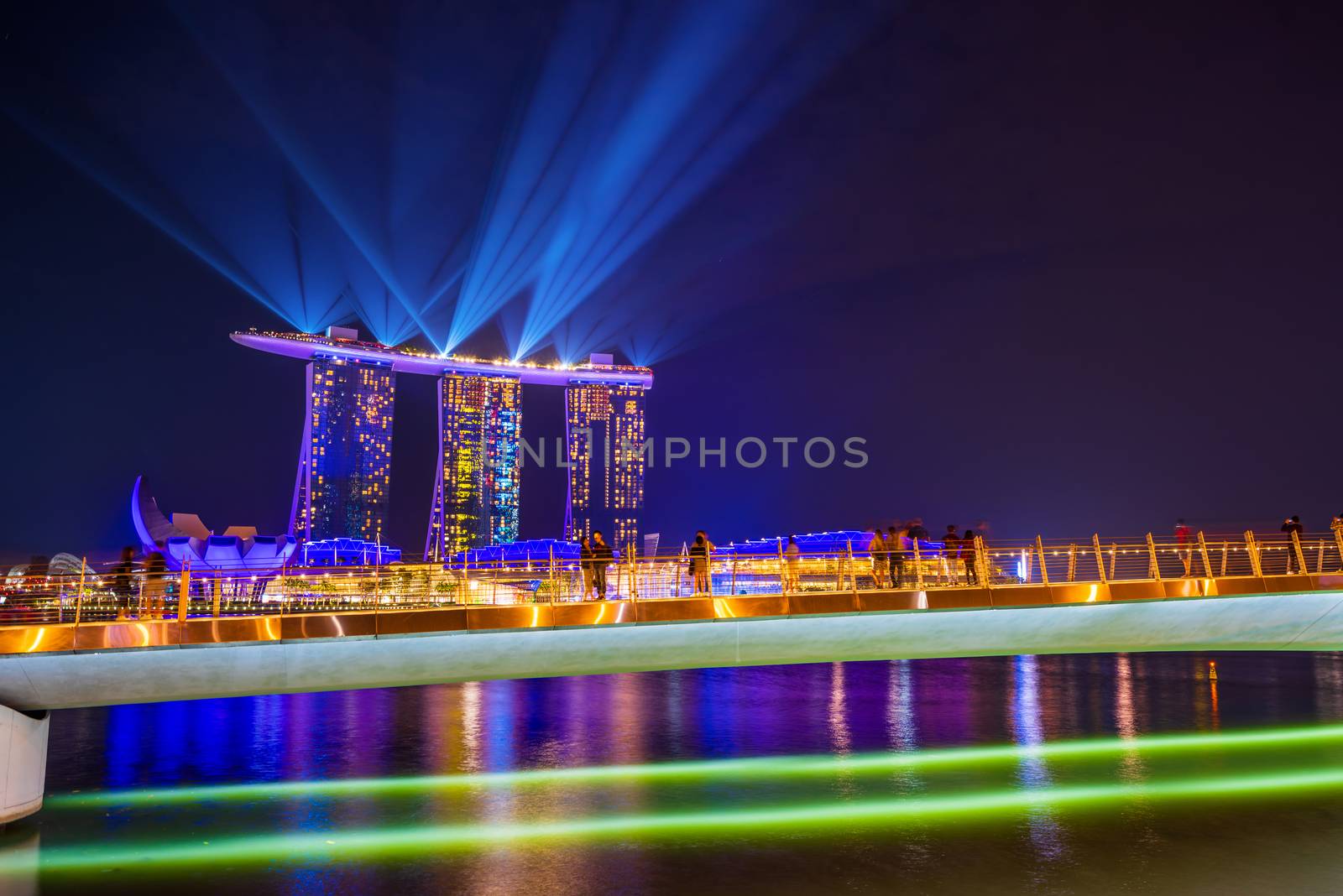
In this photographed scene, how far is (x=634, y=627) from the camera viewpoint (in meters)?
14.8

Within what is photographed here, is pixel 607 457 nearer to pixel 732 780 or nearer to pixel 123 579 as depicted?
pixel 123 579

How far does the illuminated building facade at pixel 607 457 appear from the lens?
150250 millimetres

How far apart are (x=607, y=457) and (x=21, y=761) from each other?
13952 cm

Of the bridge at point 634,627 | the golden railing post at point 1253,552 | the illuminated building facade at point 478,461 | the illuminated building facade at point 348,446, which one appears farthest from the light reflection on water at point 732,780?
the illuminated building facade at point 478,461

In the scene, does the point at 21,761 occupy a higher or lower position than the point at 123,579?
lower

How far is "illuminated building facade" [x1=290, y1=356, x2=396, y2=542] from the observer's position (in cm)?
11569

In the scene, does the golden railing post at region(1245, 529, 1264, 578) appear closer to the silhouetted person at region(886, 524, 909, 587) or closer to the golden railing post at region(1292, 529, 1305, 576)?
the golden railing post at region(1292, 529, 1305, 576)

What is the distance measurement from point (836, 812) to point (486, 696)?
1473 cm

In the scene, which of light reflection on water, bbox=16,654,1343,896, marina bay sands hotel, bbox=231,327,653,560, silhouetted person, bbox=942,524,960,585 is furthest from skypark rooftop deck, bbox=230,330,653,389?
silhouetted person, bbox=942,524,960,585

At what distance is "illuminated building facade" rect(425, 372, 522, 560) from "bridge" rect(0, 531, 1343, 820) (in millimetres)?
119107

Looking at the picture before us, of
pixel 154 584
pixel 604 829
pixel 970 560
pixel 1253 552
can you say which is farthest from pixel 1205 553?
pixel 154 584

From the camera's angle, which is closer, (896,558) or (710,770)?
(710,770)

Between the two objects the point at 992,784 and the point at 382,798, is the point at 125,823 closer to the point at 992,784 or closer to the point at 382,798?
the point at 382,798

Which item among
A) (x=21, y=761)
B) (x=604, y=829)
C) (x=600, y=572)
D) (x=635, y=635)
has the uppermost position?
(x=600, y=572)
